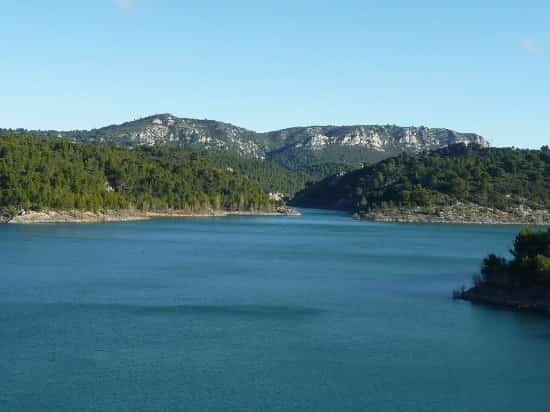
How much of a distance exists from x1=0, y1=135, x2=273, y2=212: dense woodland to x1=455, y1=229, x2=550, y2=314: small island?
333ft

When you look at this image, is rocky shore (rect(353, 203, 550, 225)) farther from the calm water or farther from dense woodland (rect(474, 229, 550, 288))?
dense woodland (rect(474, 229, 550, 288))

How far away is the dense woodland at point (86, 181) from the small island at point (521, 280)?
10149cm

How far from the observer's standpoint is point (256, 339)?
41969 millimetres

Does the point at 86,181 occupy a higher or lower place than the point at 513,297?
higher

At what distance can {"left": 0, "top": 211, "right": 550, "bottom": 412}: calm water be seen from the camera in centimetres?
3200

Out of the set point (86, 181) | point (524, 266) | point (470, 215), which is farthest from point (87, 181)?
point (524, 266)

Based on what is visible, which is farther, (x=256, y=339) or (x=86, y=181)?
(x=86, y=181)

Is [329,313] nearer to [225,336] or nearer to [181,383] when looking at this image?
[225,336]

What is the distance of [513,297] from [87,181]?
120 m

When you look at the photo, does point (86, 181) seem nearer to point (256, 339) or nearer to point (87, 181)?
point (87, 181)

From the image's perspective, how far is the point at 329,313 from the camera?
5053cm

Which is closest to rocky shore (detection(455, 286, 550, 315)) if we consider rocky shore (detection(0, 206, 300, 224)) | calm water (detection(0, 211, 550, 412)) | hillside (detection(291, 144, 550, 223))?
calm water (detection(0, 211, 550, 412))

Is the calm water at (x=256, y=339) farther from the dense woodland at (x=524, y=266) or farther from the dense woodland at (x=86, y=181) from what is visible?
the dense woodland at (x=86, y=181)

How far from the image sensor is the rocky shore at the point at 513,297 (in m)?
49.7
